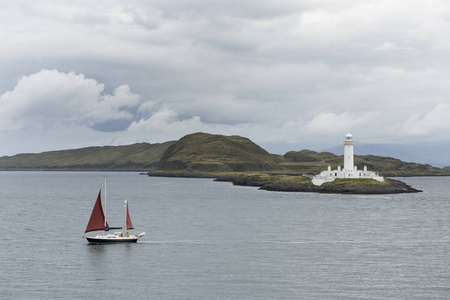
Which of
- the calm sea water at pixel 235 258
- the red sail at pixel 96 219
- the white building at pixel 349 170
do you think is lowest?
the calm sea water at pixel 235 258

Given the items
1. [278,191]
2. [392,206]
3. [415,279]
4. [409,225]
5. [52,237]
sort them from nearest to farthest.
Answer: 1. [415,279]
2. [52,237]
3. [409,225]
4. [392,206]
5. [278,191]

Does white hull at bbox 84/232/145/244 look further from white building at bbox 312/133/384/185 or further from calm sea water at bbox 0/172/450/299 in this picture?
white building at bbox 312/133/384/185

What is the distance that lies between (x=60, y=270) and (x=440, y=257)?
37724 mm

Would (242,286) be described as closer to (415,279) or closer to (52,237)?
(415,279)

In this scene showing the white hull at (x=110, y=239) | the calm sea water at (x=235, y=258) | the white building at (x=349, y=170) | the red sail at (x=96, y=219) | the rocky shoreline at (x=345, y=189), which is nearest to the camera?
the calm sea water at (x=235, y=258)

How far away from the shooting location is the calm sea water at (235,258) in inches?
1630

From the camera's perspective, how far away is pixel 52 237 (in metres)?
68.6

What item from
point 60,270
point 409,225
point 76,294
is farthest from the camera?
point 409,225

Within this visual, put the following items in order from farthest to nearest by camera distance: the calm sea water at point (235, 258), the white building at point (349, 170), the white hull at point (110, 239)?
the white building at point (349, 170)
the white hull at point (110, 239)
the calm sea water at point (235, 258)

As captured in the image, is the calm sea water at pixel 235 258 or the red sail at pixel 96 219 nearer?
the calm sea water at pixel 235 258

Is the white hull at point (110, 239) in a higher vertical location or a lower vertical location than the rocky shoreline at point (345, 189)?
lower

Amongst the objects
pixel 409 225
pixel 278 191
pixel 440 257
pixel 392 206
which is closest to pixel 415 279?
pixel 440 257

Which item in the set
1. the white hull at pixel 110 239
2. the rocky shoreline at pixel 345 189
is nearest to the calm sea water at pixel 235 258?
the white hull at pixel 110 239

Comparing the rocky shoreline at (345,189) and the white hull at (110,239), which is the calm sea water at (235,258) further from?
the rocky shoreline at (345,189)
